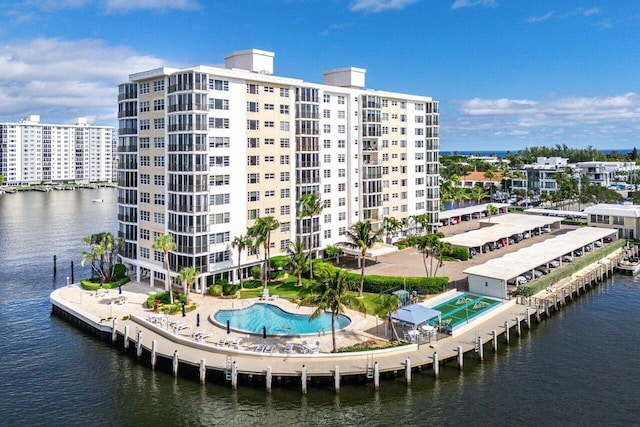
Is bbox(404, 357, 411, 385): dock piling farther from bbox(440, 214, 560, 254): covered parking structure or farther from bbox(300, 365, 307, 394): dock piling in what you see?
bbox(440, 214, 560, 254): covered parking structure

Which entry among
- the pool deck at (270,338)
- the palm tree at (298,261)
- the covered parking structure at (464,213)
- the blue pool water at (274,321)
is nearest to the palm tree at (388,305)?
the pool deck at (270,338)

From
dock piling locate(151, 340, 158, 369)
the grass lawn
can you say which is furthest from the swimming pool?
dock piling locate(151, 340, 158, 369)

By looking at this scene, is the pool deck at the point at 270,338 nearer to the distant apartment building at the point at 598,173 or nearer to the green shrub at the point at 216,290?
the green shrub at the point at 216,290

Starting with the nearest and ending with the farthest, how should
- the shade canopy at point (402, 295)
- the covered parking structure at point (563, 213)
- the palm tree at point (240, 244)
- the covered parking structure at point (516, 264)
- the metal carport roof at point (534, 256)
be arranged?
the shade canopy at point (402, 295) < the covered parking structure at point (516, 264) < the metal carport roof at point (534, 256) < the palm tree at point (240, 244) < the covered parking structure at point (563, 213)

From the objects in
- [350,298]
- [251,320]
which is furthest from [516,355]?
[251,320]

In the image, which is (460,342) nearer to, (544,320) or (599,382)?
(599,382)

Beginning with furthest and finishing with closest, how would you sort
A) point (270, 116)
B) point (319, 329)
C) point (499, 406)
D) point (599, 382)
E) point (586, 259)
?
point (586, 259)
point (270, 116)
point (319, 329)
point (599, 382)
point (499, 406)
